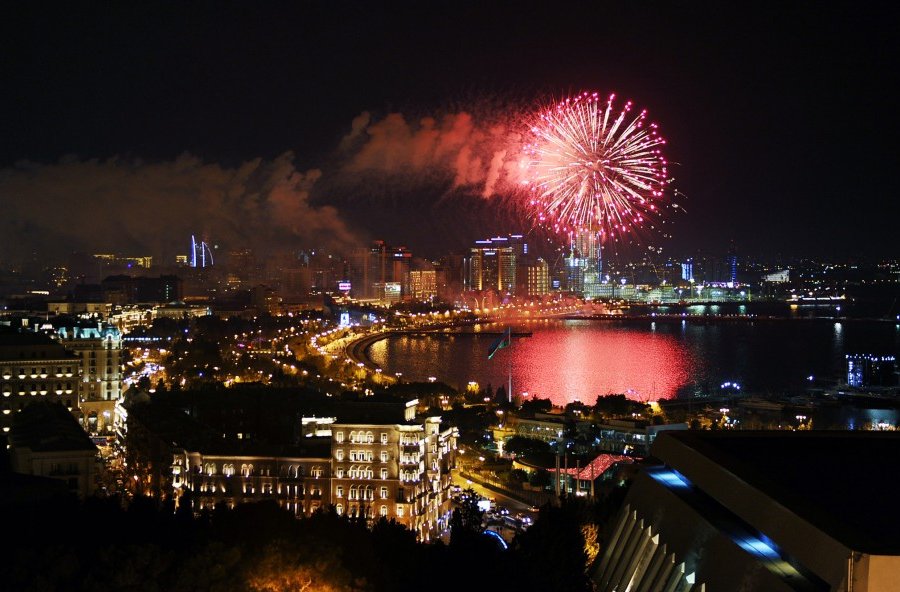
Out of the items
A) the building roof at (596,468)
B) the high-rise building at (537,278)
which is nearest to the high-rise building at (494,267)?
the high-rise building at (537,278)

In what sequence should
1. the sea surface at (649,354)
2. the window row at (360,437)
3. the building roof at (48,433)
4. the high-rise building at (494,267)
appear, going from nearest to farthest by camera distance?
the window row at (360,437) → the building roof at (48,433) → the sea surface at (649,354) → the high-rise building at (494,267)

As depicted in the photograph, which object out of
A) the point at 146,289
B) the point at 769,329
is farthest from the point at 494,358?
the point at 146,289

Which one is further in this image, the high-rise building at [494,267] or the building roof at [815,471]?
the high-rise building at [494,267]

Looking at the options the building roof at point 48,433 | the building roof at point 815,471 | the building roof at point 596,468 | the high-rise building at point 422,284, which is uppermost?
the high-rise building at point 422,284

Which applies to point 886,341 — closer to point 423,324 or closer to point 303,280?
point 423,324

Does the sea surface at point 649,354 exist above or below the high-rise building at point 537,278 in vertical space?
below

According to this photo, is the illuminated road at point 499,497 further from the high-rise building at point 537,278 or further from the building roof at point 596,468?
the high-rise building at point 537,278
